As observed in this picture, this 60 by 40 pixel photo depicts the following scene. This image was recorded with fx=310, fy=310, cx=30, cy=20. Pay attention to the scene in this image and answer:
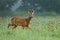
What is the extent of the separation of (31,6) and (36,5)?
482 millimetres

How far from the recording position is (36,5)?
63.2 feet

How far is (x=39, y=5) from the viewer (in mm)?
19047

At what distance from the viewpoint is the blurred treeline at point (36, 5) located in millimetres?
18609

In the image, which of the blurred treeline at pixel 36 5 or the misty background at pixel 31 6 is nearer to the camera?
the misty background at pixel 31 6

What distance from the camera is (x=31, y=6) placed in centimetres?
1891

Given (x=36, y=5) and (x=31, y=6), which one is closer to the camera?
(x=31, y=6)

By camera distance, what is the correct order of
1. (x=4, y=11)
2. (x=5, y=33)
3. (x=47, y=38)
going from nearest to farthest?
(x=47, y=38)
(x=5, y=33)
(x=4, y=11)

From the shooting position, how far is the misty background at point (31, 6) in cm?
1838

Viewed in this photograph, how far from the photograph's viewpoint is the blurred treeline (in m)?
18.6

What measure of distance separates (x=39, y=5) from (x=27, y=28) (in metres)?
6.90

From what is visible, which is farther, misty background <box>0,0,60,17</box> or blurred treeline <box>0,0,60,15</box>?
blurred treeline <box>0,0,60,15</box>

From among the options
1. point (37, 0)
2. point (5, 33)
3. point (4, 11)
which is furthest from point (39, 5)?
point (5, 33)

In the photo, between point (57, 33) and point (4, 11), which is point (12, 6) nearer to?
point (4, 11)

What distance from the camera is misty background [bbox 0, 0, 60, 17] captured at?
1838 centimetres
